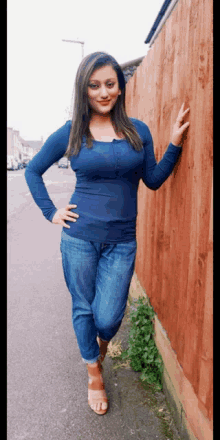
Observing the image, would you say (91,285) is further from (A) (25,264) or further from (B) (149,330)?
(A) (25,264)

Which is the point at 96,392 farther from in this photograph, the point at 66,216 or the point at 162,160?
the point at 162,160

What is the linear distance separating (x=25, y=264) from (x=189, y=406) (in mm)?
4054

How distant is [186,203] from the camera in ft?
6.52

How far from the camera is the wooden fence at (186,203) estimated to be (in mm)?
1635

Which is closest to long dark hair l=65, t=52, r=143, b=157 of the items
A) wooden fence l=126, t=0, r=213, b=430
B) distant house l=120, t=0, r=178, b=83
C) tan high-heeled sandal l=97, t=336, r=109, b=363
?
wooden fence l=126, t=0, r=213, b=430

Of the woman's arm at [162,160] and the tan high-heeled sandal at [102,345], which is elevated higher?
the woman's arm at [162,160]

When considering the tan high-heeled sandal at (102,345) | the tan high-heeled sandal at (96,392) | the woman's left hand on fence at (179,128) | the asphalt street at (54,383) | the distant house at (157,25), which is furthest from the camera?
the distant house at (157,25)

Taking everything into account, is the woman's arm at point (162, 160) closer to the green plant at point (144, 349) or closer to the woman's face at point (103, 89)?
the woman's face at point (103, 89)

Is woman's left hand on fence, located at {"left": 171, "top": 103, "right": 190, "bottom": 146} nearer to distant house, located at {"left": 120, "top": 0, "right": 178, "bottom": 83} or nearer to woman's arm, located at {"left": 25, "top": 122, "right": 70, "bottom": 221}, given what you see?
woman's arm, located at {"left": 25, "top": 122, "right": 70, "bottom": 221}

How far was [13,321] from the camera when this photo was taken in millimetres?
3631

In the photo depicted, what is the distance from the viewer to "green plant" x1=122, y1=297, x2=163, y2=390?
257cm

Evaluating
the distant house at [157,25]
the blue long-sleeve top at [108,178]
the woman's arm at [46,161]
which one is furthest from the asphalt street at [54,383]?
the distant house at [157,25]

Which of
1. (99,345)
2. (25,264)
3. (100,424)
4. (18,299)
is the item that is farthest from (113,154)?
(25,264)

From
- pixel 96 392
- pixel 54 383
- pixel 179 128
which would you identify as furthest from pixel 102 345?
pixel 179 128
